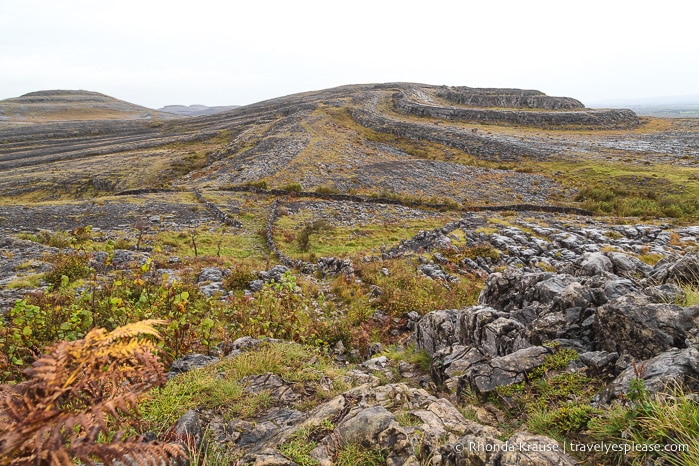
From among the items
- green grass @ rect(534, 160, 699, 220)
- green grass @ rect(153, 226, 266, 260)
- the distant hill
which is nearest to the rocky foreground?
green grass @ rect(153, 226, 266, 260)

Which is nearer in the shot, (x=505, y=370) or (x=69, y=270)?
(x=505, y=370)

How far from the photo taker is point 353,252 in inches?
813

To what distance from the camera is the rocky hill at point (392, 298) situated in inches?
169

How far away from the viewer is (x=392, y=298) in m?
13.0

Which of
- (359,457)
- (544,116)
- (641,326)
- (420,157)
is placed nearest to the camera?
(359,457)

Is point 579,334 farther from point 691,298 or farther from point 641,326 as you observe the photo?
point 691,298

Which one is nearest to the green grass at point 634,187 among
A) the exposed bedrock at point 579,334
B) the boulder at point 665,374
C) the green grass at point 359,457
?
the exposed bedrock at point 579,334

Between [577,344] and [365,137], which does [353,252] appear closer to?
[577,344]

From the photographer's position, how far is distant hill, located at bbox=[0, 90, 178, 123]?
136500 mm

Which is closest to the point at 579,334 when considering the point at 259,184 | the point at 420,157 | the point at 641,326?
the point at 641,326

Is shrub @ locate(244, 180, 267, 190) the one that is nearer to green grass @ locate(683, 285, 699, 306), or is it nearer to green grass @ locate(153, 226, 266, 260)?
green grass @ locate(153, 226, 266, 260)

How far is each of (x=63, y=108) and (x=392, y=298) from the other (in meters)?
195

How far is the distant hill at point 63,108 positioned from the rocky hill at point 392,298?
126 m

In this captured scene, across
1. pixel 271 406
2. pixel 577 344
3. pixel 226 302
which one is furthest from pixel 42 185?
pixel 577 344
